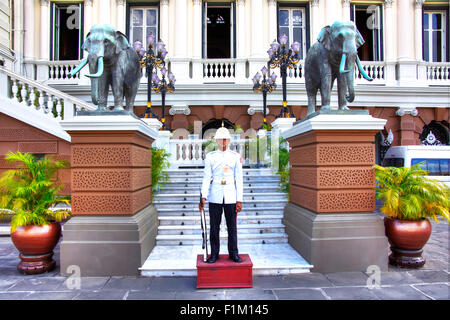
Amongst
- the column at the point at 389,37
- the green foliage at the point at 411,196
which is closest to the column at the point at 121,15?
the column at the point at 389,37

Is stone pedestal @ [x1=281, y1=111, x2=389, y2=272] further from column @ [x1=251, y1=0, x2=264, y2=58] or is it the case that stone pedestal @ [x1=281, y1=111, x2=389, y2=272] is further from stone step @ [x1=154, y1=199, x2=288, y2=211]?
column @ [x1=251, y1=0, x2=264, y2=58]

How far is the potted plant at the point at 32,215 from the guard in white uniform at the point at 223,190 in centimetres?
278

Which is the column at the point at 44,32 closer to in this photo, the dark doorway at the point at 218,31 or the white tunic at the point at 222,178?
the dark doorway at the point at 218,31

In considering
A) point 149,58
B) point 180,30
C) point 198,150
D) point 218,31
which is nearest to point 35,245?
point 198,150

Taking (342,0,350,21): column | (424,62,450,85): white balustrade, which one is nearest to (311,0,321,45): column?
(342,0,350,21): column

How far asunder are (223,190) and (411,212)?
317 cm

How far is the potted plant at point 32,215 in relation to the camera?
5.21m

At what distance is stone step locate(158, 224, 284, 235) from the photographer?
6766mm

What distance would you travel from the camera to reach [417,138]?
15.5 meters

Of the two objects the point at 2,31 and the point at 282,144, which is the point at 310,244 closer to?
the point at 282,144

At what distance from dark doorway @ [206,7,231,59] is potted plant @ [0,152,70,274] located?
12.6 m

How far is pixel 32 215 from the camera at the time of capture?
208 inches

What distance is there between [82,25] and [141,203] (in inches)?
519

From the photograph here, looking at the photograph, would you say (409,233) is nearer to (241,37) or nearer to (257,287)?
(257,287)
